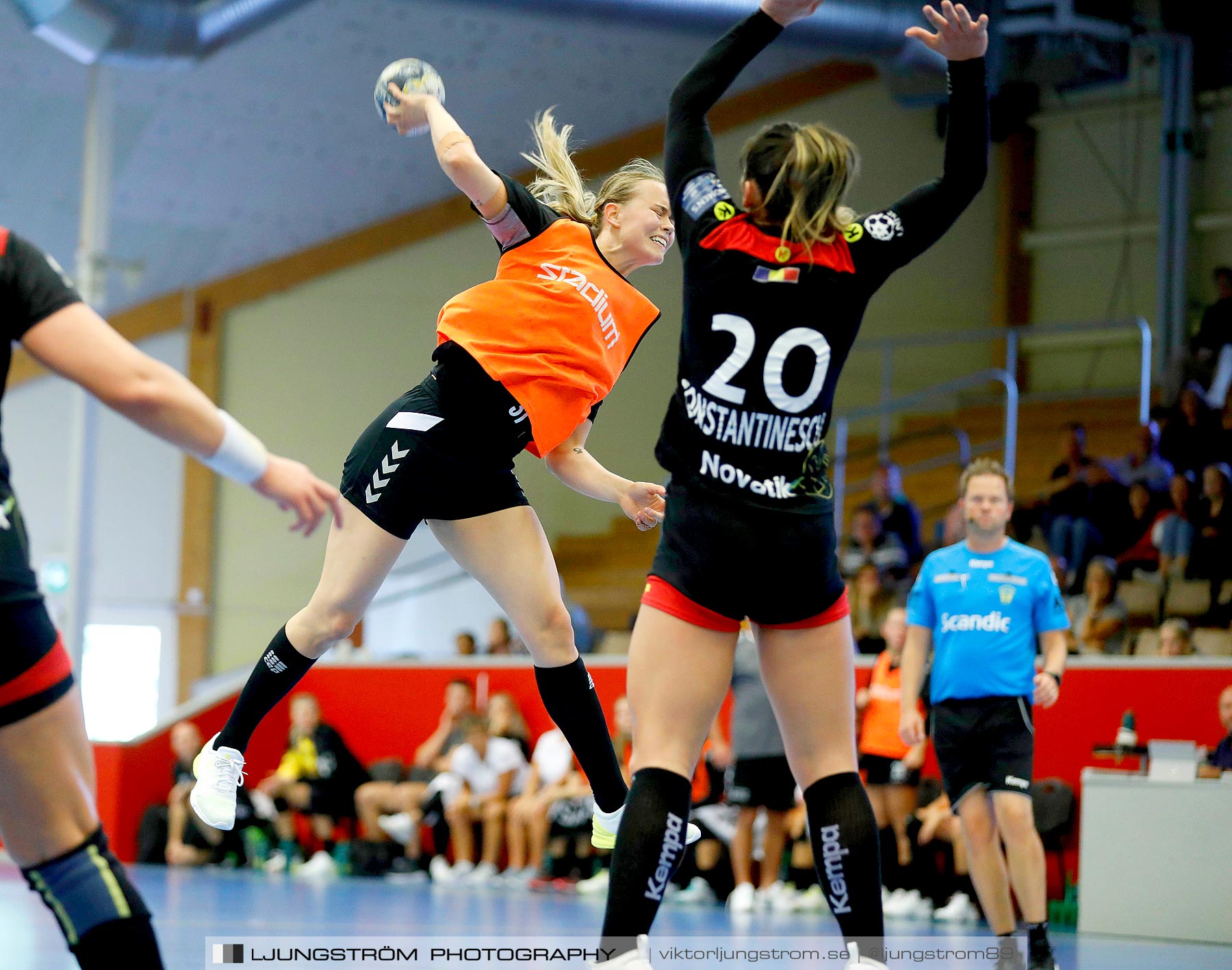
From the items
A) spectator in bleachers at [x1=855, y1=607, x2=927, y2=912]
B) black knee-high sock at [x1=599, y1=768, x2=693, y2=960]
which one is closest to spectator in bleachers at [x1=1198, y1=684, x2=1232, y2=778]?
spectator in bleachers at [x1=855, y1=607, x2=927, y2=912]

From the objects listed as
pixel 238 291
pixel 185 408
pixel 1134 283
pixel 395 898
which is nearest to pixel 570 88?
pixel 238 291

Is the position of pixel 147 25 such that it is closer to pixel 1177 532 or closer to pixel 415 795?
pixel 415 795

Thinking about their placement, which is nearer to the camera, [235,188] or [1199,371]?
[1199,371]

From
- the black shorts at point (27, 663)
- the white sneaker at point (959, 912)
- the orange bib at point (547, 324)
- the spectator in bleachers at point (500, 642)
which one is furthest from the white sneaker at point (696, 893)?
the black shorts at point (27, 663)

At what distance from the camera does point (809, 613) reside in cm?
298

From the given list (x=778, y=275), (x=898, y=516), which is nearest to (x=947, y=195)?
(x=778, y=275)

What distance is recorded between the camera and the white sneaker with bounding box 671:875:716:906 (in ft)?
30.2

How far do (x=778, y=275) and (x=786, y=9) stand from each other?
664mm

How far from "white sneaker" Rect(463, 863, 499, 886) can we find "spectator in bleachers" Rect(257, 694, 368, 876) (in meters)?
1.55

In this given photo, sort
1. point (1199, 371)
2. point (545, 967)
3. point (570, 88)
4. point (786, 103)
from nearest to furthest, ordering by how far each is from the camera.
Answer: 1. point (545, 967)
2. point (1199, 371)
3. point (570, 88)
4. point (786, 103)

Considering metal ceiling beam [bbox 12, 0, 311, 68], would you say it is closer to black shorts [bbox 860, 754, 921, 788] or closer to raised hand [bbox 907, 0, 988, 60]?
black shorts [bbox 860, 754, 921, 788]

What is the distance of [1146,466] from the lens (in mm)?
12578

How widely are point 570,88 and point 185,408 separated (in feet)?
46.3

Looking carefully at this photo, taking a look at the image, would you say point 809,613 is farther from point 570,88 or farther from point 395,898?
point 570,88
